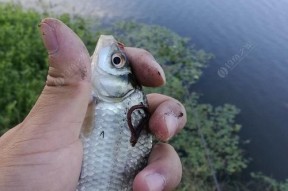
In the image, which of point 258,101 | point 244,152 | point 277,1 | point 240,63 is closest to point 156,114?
point 244,152

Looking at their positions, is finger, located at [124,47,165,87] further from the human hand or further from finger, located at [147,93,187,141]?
the human hand

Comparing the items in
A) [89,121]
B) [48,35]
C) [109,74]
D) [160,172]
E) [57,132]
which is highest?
[48,35]

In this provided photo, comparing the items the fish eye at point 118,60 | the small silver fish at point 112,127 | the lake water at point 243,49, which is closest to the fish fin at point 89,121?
the small silver fish at point 112,127

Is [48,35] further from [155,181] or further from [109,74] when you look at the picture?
[155,181]

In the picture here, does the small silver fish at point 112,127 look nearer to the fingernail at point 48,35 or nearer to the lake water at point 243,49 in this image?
the fingernail at point 48,35

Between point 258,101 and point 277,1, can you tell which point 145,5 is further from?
point 258,101

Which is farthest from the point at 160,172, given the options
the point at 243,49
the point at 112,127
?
the point at 243,49
